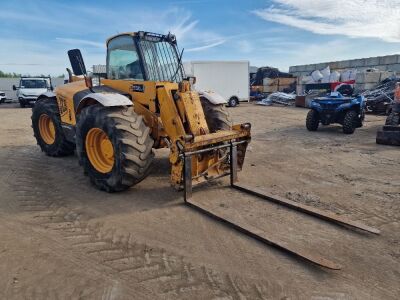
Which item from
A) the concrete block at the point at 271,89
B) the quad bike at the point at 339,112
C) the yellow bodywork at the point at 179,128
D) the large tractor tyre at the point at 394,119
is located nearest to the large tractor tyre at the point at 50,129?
the yellow bodywork at the point at 179,128

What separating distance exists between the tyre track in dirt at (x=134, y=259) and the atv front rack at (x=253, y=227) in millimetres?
564

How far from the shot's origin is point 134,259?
325 centimetres

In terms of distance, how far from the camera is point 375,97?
53.2ft

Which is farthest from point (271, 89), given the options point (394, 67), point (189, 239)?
point (189, 239)

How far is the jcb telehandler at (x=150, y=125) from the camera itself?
4.53 metres

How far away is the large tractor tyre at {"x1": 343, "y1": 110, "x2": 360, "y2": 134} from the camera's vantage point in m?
10.3

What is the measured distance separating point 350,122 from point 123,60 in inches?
300

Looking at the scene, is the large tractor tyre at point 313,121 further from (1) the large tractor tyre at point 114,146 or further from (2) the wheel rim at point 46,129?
(2) the wheel rim at point 46,129

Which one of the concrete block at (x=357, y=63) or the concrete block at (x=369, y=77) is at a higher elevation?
the concrete block at (x=357, y=63)

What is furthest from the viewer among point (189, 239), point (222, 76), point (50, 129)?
point (222, 76)

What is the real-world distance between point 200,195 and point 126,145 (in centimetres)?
133

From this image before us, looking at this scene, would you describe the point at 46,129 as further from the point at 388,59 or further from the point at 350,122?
the point at 388,59

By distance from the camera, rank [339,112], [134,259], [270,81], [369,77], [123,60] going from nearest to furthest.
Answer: [134,259] → [123,60] → [339,112] → [369,77] → [270,81]

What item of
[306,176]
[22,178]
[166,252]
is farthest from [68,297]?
[306,176]
